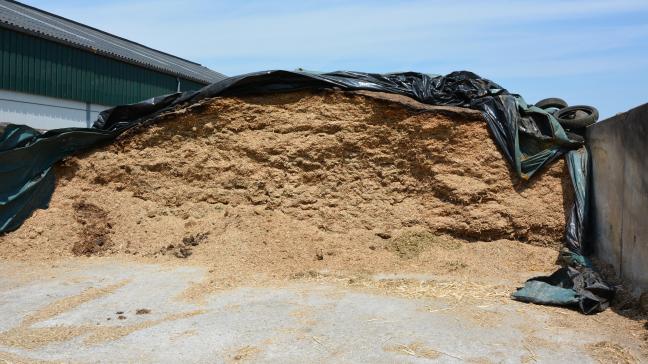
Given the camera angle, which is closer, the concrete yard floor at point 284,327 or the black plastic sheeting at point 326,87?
the concrete yard floor at point 284,327

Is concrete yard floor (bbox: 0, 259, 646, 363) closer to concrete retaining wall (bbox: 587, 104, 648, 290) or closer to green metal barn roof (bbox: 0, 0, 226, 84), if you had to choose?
concrete retaining wall (bbox: 587, 104, 648, 290)

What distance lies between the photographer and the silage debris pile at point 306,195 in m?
8.00

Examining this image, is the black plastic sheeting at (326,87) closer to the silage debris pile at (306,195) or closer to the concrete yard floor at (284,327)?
the silage debris pile at (306,195)

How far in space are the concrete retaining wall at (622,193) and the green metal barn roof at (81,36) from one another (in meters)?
15.9

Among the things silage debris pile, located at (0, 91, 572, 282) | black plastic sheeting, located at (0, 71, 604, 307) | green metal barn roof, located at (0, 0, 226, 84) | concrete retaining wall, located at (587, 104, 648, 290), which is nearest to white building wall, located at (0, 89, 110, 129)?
green metal barn roof, located at (0, 0, 226, 84)

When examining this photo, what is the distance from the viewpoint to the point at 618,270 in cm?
653

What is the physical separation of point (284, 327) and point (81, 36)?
63.2 feet

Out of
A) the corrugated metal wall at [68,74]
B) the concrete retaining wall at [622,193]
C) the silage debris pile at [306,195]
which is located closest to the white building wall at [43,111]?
the corrugated metal wall at [68,74]

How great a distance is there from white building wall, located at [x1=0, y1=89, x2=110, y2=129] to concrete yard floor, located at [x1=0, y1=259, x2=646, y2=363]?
461 inches

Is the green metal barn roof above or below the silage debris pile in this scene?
above

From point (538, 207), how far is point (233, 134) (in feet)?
15.7

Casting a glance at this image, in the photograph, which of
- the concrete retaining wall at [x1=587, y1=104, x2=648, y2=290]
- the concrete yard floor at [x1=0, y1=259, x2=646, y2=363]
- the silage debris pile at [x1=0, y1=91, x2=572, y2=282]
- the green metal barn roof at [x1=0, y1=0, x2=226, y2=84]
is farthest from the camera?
the green metal barn roof at [x1=0, y1=0, x2=226, y2=84]

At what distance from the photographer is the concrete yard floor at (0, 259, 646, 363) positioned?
14.9 ft

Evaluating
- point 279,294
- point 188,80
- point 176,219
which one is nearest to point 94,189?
point 176,219
